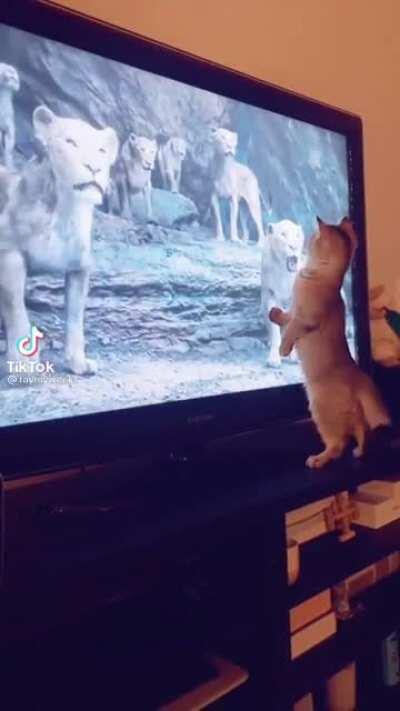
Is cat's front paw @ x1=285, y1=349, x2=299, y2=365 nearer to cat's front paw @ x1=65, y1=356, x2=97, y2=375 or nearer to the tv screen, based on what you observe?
the tv screen

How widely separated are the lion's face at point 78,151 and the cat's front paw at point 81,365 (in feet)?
0.86

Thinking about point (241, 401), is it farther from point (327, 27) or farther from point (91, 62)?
point (327, 27)

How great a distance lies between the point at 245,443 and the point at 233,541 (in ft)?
1.25

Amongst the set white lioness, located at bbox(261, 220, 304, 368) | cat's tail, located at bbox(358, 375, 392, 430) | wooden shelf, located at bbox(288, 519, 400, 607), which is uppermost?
white lioness, located at bbox(261, 220, 304, 368)

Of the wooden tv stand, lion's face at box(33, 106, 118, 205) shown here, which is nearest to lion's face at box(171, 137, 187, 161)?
lion's face at box(33, 106, 118, 205)

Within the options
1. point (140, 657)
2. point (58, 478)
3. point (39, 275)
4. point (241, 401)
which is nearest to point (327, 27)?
point (241, 401)

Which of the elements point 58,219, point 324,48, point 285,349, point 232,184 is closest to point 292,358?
point 285,349

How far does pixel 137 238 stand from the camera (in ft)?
3.49

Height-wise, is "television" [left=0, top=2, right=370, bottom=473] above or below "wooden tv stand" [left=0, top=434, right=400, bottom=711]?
above

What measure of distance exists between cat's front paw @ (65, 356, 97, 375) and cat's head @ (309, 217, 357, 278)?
1.87ft

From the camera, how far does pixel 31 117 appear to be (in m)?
0.92

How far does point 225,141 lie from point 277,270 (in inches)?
11.4

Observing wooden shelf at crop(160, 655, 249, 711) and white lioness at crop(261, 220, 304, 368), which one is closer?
wooden shelf at crop(160, 655, 249, 711)

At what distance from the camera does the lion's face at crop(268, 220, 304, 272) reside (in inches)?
51.6
